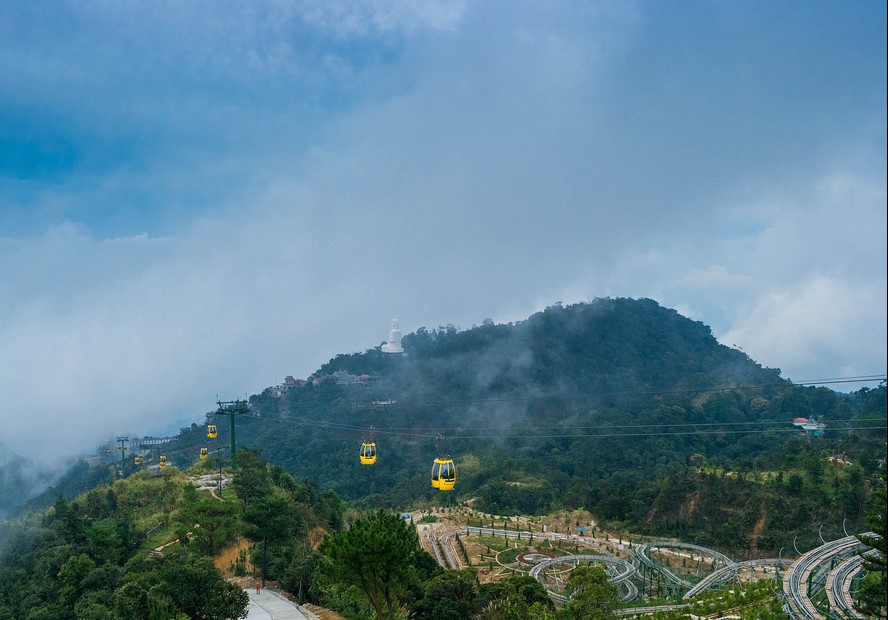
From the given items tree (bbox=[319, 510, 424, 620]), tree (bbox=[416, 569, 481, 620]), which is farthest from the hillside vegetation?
tree (bbox=[319, 510, 424, 620])

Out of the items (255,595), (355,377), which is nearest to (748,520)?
(255,595)

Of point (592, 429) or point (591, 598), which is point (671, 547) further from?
point (592, 429)

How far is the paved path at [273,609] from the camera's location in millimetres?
22141

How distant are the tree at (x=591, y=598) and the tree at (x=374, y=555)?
252 inches

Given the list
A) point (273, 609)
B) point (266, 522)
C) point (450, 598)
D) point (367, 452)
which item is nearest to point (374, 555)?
point (450, 598)

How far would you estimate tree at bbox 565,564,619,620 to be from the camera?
1888 cm

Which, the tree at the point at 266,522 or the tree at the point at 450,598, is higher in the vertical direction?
the tree at the point at 266,522

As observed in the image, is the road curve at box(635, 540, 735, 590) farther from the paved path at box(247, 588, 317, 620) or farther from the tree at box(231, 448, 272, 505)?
the tree at box(231, 448, 272, 505)

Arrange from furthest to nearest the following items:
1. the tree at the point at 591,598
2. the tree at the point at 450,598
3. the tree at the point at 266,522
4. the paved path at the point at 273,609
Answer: the tree at the point at 266,522, the paved path at the point at 273,609, the tree at the point at 450,598, the tree at the point at 591,598

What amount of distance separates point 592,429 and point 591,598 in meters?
64.5

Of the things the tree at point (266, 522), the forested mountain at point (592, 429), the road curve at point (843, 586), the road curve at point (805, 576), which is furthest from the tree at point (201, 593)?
the road curve at point (843, 586)

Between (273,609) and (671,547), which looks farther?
(671,547)

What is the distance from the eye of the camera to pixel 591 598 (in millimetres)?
19188

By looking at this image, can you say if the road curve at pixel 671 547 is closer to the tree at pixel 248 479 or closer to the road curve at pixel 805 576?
the road curve at pixel 805 576
